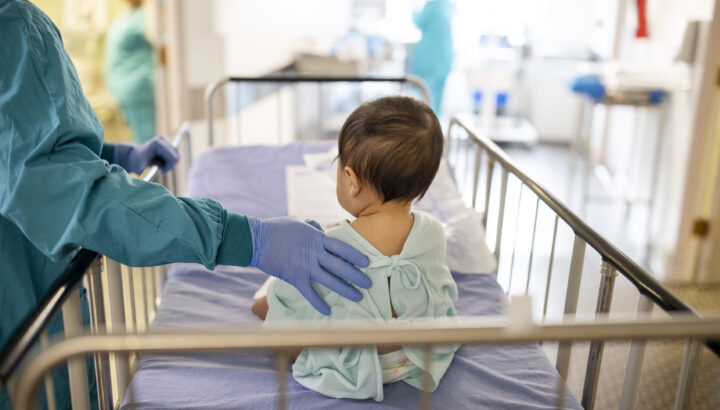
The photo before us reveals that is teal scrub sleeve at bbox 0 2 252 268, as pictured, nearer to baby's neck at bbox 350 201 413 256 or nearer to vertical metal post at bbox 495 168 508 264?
baby's neck at bbox 350 201 413 256

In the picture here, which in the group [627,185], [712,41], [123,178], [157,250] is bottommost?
[627,185]

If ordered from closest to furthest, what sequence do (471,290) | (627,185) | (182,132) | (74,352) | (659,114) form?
(74,352), (471,290), (182,132), (659,114), (627,185)

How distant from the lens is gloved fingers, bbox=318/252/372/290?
3.83 ft

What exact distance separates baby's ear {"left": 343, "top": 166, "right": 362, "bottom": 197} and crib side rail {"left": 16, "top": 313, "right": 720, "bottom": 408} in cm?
61

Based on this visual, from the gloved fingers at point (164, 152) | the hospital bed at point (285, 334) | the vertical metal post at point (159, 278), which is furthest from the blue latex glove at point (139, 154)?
the vertical metal post at point (159, 278)

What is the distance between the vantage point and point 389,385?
126cm

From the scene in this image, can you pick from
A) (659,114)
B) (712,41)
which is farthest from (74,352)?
(659,114)

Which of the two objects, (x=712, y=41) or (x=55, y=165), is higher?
(x=712, y=41)

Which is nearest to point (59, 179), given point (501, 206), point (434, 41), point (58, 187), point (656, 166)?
point (58, 187)

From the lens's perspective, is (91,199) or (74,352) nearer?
(74,352)

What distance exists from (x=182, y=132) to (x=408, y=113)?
1276 mm

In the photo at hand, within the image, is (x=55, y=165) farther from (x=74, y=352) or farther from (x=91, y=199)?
(x=74, y=352)

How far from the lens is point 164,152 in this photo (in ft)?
5.68

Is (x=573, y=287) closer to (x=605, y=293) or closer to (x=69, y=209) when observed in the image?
(x=605, y=293)
